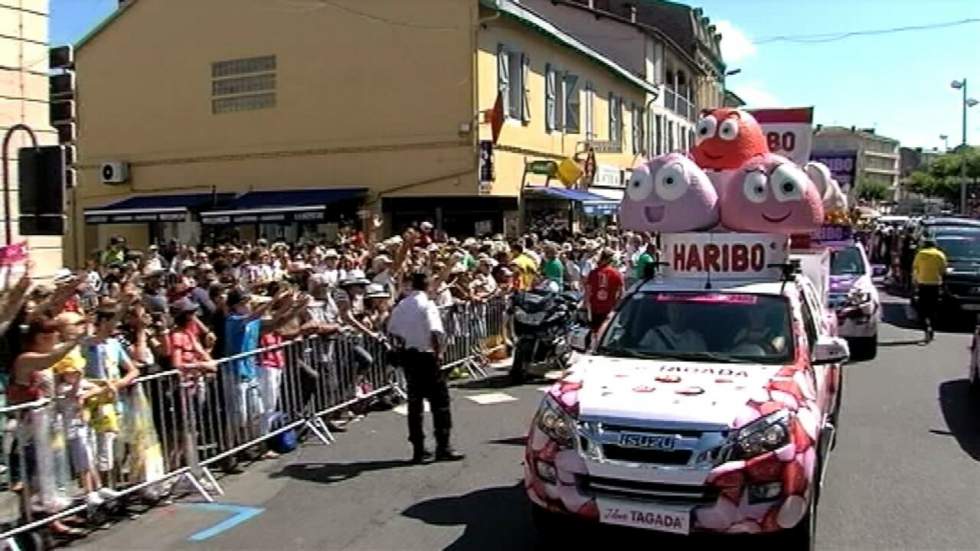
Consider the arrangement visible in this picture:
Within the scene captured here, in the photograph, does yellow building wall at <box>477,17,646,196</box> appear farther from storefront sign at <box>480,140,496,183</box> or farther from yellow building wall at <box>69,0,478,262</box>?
yellow building wall at <box>69,0,478,262</box>

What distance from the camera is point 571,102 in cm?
3139

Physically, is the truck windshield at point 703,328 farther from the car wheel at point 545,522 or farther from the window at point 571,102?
the window at point 571,102

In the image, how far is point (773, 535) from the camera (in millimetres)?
5488

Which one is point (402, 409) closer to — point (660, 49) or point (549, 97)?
point (549, 97)

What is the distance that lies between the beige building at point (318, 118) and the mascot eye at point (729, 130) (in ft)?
50.5

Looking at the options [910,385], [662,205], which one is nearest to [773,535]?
[662,205]

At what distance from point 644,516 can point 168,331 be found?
4.79m

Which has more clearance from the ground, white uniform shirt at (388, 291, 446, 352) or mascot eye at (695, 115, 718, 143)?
mascot eye at (695, 115, 718, 143)

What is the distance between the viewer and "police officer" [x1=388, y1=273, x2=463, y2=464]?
861cm

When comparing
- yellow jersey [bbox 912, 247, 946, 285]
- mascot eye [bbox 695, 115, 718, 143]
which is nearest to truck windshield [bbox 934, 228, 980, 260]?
yellow jersey [bbox 912, 247, 946, 285]

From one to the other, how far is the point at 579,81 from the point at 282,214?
1164 centimetres

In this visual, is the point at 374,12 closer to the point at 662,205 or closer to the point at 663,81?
the point at 662,205

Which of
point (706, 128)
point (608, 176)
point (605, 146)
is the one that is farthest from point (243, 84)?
point (706, 128)

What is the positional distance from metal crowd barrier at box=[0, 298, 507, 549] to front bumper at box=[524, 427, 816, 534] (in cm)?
338
